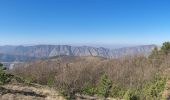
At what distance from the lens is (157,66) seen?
125312 mm

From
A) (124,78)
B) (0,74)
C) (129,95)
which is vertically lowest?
(124,78)

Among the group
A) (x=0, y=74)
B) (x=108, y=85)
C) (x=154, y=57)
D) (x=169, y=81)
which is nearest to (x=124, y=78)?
(x=154, y=57)

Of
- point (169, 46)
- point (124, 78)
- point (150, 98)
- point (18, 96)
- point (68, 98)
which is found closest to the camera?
point (18, 96)

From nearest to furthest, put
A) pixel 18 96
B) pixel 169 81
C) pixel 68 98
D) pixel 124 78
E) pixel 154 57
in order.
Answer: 1. pixel 18 96
2. pixel 68 98
3. pixel 169 81
4. pixel 124 78
5. pixel 154 57

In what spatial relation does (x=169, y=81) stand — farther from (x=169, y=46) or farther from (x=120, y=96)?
(x=169, y=46)

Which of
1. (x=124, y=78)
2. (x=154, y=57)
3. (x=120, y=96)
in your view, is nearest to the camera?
(x=120, y=96)

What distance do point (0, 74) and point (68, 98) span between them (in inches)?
392

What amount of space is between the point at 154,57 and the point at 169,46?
39.6ft

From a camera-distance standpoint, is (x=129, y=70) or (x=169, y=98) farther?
(x=129, y=70)

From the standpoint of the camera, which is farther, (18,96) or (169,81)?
(169,81)

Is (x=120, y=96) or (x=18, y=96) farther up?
(x=18, y=96)

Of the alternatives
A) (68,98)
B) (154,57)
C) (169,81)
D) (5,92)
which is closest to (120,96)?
(169,81)

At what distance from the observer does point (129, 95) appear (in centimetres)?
3625

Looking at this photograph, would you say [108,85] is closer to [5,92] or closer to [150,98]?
[150,98]
